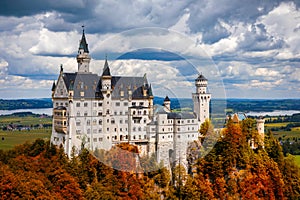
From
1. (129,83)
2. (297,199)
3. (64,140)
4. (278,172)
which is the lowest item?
(297,199)

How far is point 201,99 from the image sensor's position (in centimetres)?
5134

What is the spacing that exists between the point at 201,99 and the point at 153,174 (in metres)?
10.3

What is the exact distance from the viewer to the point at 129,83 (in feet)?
158

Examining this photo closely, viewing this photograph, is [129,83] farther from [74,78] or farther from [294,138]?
[294,138]

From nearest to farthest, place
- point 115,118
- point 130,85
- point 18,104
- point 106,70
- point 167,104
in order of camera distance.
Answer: point 167,104
point 106,70
point 115,118
point 130,85
point 18,104

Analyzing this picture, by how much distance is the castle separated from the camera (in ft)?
149

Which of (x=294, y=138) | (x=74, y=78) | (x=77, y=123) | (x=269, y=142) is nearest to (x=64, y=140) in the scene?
(x=77, y=123)

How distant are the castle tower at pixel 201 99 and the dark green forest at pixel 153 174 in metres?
1.61

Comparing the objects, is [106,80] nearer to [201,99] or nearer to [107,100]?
[107,100]

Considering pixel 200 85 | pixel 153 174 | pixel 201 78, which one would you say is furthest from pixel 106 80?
pixel 201 78

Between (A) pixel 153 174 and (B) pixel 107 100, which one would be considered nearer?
(A) pixel 153 174

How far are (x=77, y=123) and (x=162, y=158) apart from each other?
9.30 metres

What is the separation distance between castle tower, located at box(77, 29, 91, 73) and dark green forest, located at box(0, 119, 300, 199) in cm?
891

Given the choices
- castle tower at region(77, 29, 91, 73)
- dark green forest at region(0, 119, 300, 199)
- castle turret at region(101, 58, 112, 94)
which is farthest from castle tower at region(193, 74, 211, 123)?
castle tower at region(77, 29, 91, 73)
